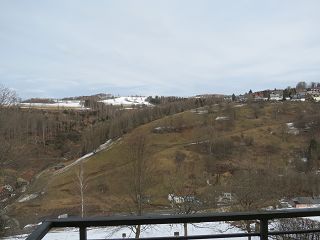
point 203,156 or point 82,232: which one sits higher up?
point 82,232

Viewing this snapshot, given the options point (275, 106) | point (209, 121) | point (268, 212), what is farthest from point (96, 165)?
point (268, 212)

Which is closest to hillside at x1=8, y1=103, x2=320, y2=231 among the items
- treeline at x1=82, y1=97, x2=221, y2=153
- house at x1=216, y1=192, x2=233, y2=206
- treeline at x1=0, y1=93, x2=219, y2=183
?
treeline at x1=82, y1=97, x2=221, y2=153

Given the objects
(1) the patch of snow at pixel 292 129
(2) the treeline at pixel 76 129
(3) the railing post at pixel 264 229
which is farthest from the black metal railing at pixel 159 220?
(1) the patch of snow at pixel 292 129

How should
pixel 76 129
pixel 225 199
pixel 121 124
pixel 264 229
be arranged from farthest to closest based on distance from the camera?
pixel 76 129 < pixel 121 124 < pixel 225 199 < pixel 264 229

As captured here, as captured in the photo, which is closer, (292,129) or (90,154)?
(292,129)

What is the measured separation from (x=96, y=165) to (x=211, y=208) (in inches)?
2570

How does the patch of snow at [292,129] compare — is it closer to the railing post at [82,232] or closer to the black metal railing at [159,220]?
the black metal railing at [159,220]

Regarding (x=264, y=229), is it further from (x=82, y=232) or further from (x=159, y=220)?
(x=82, y=232)

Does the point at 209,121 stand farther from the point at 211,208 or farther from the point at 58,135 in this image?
the point at 211,208

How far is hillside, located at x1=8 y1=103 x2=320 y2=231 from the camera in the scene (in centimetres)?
4750

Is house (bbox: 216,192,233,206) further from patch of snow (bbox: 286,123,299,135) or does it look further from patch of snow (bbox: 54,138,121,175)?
patch of snow (bbox: 286,123,299,135)

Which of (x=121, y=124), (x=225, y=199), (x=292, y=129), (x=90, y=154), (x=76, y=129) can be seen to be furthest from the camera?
(x=76, y=129)

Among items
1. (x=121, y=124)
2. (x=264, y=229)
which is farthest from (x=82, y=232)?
(x=121, y=124)

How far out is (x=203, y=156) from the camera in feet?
270
